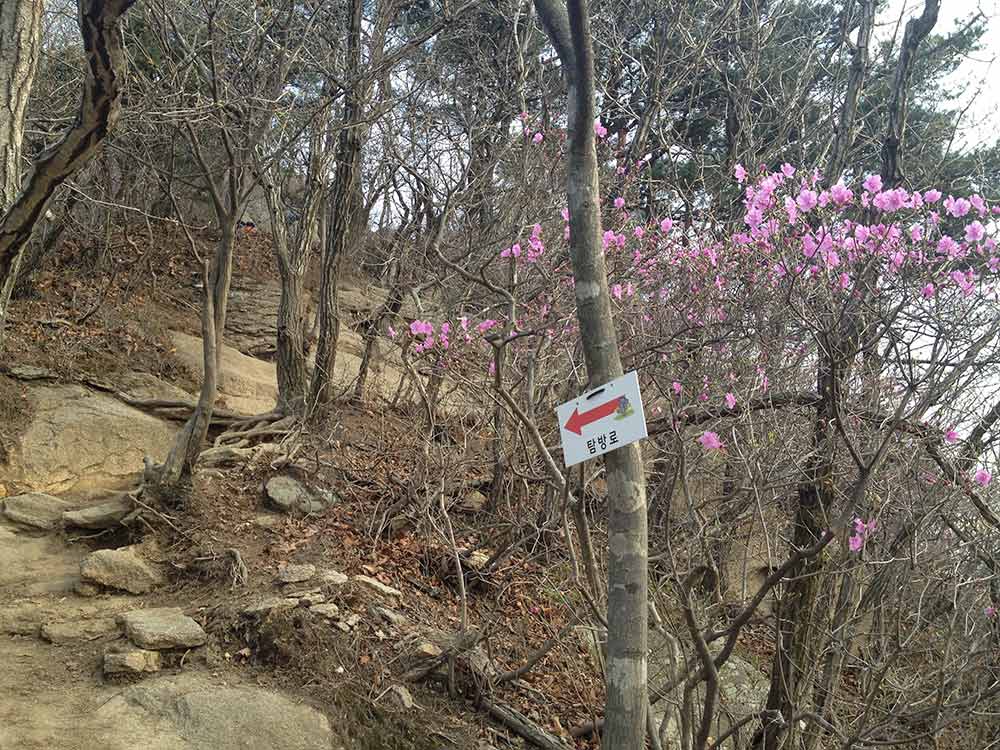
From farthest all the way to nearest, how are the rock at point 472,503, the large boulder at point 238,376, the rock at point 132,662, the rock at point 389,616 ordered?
the large boulder at point 238,376, the rock at point 472,503, the rock at point 389,616, the rock at point 132,662

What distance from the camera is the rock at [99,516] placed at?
19.6 ft

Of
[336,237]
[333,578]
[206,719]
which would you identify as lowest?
[206,719]

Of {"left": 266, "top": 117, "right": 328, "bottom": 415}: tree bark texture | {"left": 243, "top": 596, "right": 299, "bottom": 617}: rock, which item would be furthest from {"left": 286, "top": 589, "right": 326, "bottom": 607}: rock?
{"left": 266, "top": 117, "right": 328, "bottom": 415}: tree bark texture

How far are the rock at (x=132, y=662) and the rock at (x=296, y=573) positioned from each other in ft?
2.96

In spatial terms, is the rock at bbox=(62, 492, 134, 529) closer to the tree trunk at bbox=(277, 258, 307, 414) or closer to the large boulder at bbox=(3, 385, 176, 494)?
the large boulder at bbox=(3, 385, 176, 494)

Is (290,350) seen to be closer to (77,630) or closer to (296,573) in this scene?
(296,573)

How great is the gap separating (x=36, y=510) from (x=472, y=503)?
350 centimetres

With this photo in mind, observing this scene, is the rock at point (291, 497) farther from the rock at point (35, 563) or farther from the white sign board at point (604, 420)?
the white sign board at point (604, 420)

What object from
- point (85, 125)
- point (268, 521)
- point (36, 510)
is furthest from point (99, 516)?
point (85, 125)

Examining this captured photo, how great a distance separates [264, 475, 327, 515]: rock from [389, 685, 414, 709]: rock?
2.07 m

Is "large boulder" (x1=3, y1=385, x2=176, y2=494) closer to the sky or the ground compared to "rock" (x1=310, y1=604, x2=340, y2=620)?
closer to the sky

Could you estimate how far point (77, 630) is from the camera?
4.63m

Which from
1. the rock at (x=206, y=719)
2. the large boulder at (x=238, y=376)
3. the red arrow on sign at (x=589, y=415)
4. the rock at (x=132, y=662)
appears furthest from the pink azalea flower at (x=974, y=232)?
the large boulder at (x=238, y=376)

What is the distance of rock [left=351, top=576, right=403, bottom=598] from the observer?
206 inches
